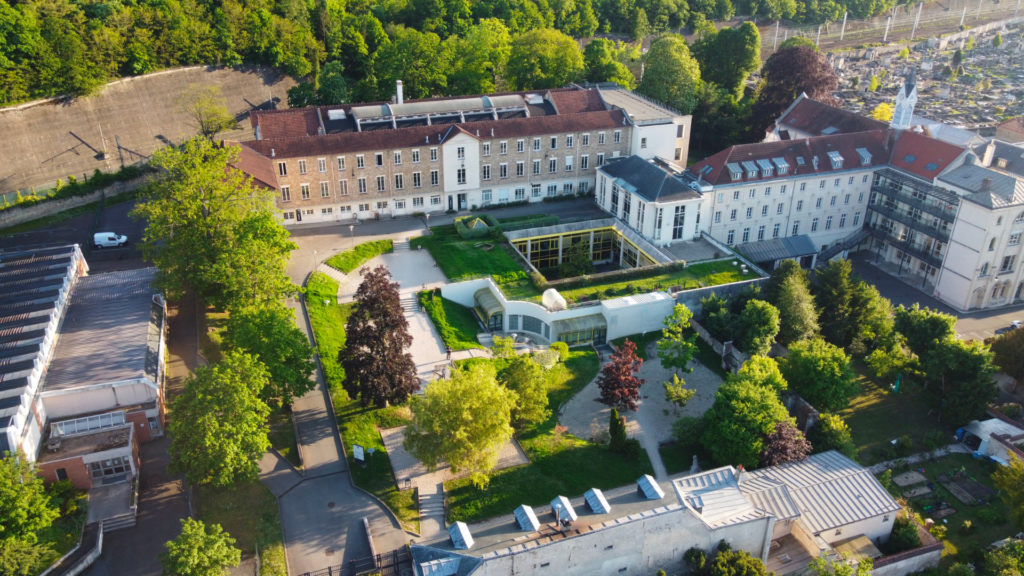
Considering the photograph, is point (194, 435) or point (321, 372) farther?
point (321, 372)

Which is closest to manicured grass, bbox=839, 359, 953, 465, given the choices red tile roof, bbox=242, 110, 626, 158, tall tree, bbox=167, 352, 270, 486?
red tile roof, bbox=242, 110, 626, 158

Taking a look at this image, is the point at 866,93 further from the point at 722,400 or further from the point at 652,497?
the point at 652,497

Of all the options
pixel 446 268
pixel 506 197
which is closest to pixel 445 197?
pixel 506 197

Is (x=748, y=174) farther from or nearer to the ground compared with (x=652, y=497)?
farther from the ground

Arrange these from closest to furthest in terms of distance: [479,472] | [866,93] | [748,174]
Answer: [479,472], [748,174], [866,93]

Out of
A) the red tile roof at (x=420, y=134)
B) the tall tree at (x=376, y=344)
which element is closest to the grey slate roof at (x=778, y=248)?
the red tile roof at (x=420, y=134)

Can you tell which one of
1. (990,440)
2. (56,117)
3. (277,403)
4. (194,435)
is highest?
(56,117)
